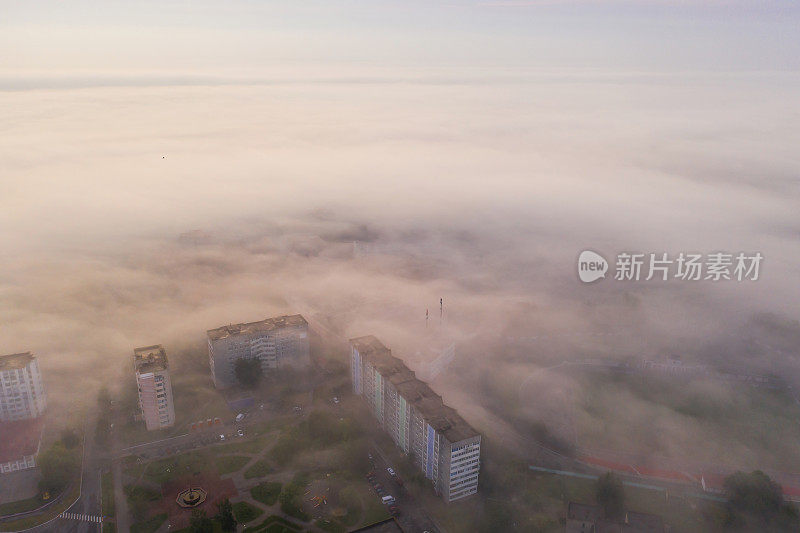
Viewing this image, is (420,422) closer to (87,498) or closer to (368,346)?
(368,346)

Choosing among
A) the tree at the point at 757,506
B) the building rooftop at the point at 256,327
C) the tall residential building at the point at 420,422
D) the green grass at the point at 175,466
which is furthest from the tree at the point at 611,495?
the building rooftop at the point at 256,327

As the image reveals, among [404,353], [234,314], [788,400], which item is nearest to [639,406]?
[788,400]

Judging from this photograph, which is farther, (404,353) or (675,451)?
(404,353)

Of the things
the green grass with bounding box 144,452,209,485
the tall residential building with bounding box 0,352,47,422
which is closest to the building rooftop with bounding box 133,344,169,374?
the green grass with bounding box 144,452,209,485

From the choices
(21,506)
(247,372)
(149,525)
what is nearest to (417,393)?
(247,372)

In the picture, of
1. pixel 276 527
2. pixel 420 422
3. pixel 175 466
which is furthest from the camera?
pixel 175 466

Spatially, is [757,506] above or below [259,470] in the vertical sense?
above

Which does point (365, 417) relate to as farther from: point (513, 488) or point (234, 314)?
point (234, 314)
